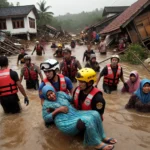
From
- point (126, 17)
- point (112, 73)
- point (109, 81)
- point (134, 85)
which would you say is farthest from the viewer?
point (126, 17)

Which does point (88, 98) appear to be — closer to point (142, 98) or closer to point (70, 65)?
point (142, 98)

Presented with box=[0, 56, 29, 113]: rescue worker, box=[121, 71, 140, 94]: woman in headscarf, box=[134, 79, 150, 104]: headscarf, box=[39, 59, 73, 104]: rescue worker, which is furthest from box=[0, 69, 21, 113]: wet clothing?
box=[121, 71, 140, 94]: woman in headscarf

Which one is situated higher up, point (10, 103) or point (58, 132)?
point (10, 103)

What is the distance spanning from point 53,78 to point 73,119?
119cm

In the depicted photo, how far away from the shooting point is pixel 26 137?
4254 mm

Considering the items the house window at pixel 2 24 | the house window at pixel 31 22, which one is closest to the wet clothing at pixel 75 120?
the house window at pixel 2 24

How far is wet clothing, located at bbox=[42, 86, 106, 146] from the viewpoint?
3.37 m

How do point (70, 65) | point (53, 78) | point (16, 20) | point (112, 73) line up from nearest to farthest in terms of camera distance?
1. point (53, 78)
2. point (112, 73)
3. point (70, 65)
4. point (16, 20)

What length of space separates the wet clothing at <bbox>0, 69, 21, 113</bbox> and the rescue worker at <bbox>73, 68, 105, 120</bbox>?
168 cm

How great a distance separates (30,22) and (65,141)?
101ft

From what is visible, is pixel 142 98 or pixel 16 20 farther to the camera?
pixel 16 20

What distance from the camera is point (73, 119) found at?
11.8ft

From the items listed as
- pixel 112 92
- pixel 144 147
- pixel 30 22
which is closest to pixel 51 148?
pixel 144 147

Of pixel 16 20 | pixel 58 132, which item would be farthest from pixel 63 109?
pixel 16 20
